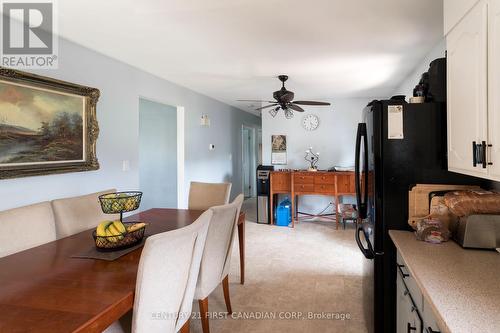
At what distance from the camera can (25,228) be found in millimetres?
1708

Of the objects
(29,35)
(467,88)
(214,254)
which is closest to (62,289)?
(214,254)

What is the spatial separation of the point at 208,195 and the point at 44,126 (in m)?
1.48

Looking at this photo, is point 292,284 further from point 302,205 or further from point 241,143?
point 241,143

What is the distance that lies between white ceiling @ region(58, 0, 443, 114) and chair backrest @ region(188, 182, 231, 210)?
128 centimetres

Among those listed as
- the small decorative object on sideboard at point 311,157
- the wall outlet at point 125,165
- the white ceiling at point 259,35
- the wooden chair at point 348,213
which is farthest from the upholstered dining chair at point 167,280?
the small decorative object on sideboard at point 311,157

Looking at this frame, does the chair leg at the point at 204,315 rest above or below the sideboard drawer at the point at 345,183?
below

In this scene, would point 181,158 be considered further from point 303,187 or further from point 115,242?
point 115,242

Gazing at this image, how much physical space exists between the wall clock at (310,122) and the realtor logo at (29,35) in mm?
4016

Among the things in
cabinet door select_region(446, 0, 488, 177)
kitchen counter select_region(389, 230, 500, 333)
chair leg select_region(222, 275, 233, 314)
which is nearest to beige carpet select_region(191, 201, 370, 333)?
chair leg select_region(222, 275, 233, 314)

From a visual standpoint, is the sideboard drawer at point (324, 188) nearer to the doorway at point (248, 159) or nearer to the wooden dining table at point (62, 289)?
the doorway at point (248, 159)

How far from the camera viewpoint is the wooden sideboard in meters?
4.72

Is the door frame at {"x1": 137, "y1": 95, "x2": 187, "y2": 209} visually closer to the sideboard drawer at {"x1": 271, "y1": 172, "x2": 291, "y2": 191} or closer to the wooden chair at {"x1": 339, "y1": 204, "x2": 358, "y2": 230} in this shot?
the sideboard drawer at {"x1": 271, "y1": 172, "x2": 291, "y2": 191}

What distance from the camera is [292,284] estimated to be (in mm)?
2781

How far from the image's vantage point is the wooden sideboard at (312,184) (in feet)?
15.5
